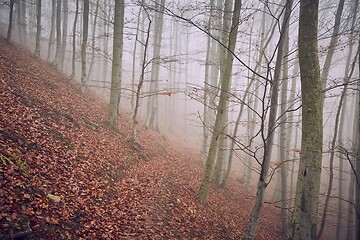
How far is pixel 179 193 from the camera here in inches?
318

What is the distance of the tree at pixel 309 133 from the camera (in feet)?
11.2

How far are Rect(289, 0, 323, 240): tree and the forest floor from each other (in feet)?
11.2

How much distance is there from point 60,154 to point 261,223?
8909 mm

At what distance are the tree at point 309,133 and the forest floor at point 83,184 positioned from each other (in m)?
3.41

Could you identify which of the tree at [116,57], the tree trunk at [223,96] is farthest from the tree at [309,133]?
the tree at [116,57]

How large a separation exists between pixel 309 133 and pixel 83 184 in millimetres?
5636

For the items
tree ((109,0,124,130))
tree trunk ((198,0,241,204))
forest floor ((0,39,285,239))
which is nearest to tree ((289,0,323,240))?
tree trunk ((198,0,241,204))

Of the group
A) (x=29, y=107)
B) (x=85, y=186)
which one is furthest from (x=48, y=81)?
(x=85, y=186)

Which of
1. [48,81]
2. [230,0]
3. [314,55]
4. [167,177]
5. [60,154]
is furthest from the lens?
[48,81]

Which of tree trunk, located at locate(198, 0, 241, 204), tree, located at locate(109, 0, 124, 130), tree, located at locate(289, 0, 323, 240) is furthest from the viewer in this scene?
tree, located at locate(109, 0, 124, 130)

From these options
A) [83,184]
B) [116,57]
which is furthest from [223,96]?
[116,57]

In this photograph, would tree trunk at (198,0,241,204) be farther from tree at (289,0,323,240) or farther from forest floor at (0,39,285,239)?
tree at (289,0,323,240)

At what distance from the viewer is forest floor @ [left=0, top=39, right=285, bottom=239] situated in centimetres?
418

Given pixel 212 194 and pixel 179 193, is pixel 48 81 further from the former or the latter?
pixel 212 194
